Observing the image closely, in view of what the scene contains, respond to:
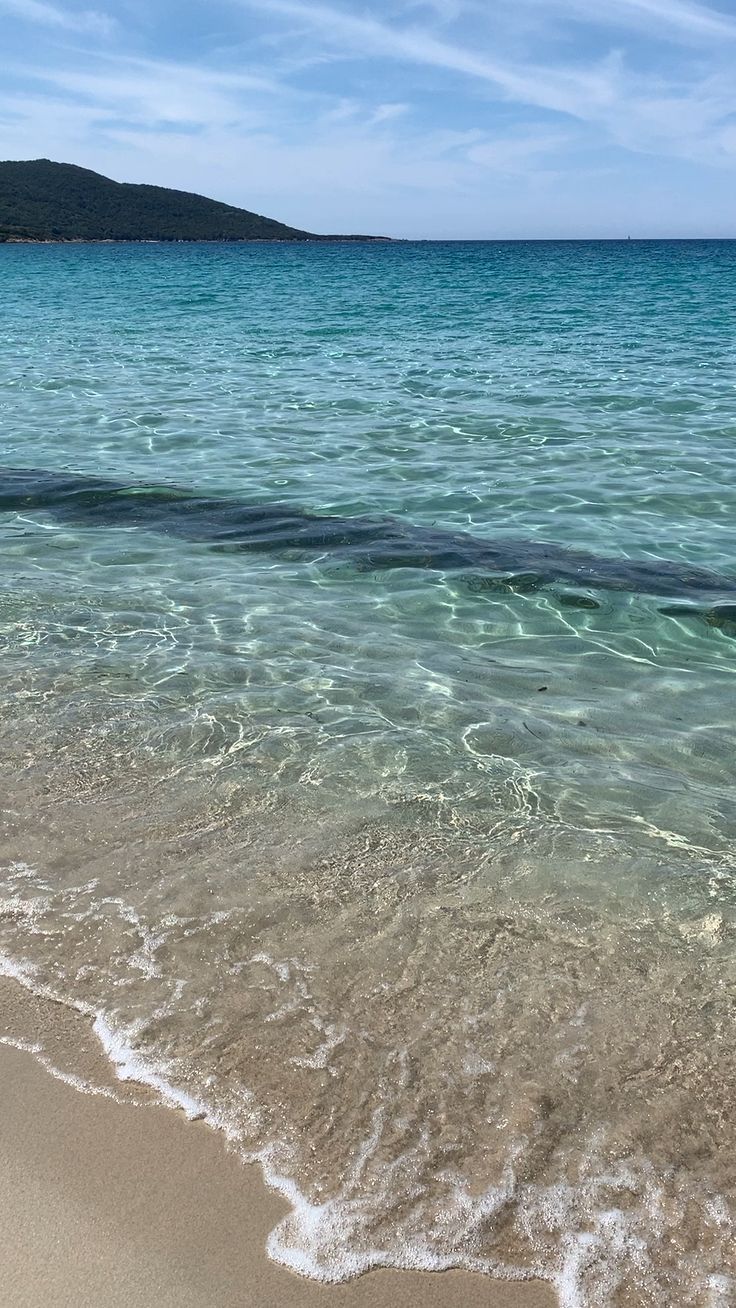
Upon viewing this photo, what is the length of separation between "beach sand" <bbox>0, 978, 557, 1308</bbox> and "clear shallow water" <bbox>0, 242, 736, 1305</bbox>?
8 centimetres

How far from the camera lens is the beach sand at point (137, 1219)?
7.27ft

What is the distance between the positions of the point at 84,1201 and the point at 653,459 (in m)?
10.7

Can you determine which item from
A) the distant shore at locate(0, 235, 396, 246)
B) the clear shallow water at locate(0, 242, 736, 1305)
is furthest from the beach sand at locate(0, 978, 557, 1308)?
the distant shore at locate(0, 235, 396, 246)

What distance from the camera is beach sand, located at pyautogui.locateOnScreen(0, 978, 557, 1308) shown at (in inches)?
87.2

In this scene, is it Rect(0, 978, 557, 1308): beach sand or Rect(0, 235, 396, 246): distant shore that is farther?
Rect(0, 235, 396, 246): distant shore

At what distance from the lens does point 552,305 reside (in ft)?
116

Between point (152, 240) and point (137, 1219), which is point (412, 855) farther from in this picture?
point (152, 240)

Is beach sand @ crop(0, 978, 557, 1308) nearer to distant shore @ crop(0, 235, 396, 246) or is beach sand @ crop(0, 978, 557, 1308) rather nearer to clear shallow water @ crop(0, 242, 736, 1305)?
clear shallow water @ crop(0, 242, 736, 1305)

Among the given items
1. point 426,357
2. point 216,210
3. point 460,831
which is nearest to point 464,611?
point 460,831

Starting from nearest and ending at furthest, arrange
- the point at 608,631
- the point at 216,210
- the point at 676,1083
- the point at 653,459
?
the point at 676,1083 < the point at 608,631 < the point at 653,459 < the point at 216,210

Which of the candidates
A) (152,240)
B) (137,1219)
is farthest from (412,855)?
(152,240)

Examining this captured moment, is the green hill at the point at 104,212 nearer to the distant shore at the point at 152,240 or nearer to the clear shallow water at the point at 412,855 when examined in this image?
the distant shore at the point at 152,240

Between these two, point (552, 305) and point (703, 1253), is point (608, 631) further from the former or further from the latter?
point (552, 305)

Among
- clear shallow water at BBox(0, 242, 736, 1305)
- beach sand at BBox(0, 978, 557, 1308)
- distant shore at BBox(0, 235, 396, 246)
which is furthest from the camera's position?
distant shore at BBox(0, 235, 396, 246)
